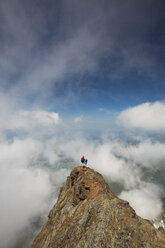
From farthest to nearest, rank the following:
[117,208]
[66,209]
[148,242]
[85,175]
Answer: [85,175] < [66,209] < [117,208] < [148,242]

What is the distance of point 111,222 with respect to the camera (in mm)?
21328

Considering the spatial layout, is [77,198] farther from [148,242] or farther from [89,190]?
[148,242]

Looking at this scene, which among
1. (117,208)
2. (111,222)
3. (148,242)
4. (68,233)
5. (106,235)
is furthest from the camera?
(68,233)

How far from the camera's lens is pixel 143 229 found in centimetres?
2030

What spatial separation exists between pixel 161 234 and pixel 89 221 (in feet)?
43.5

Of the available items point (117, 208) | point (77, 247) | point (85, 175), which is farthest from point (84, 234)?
point (85, 175)

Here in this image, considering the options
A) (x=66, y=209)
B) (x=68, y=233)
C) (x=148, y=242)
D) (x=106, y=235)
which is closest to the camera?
(x=148, y=242)

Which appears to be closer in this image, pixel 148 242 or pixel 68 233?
pixel 148 242

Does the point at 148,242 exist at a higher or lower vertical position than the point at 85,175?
lower

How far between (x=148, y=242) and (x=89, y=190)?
1914 centimetres

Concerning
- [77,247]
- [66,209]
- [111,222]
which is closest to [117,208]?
[111,222]

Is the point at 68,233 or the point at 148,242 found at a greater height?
the point at 148,242

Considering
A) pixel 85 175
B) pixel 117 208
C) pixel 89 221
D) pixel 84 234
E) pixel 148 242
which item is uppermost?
pixel 85 175

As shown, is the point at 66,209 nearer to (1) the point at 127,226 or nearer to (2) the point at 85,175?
(2) the point at 85,175
